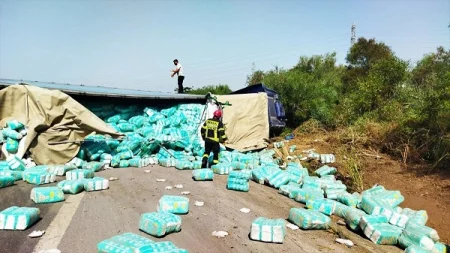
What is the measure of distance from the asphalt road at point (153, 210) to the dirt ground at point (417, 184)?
7.79 ft

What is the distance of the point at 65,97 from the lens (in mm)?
8625

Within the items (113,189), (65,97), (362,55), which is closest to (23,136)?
(65,97)

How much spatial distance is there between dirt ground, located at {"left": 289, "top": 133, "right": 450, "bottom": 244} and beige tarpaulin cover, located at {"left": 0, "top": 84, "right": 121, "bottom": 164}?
22.9ft

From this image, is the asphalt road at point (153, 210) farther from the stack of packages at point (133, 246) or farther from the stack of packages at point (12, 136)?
the stack of packages at point (12, 136)

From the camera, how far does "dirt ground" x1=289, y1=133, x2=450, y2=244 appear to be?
6.23 m

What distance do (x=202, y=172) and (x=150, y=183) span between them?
1.15 metres

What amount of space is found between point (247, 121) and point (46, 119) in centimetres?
701

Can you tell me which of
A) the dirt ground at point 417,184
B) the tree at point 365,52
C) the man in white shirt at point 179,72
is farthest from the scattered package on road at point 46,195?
the tree at point 365,52

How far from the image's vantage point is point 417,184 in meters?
7.41

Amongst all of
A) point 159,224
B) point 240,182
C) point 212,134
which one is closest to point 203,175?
point 240,182

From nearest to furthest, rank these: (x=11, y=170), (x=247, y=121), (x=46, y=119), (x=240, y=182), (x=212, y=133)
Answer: (x=240, y=182) → (x=11, y=170) → (x=46, y=119) → (x=212, y=133) → (x=247, y=121)

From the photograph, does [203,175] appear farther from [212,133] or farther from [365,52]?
[365,52]

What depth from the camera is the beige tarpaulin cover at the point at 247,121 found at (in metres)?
12.4

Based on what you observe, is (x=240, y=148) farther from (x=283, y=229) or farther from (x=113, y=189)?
(x=283, y=229)
